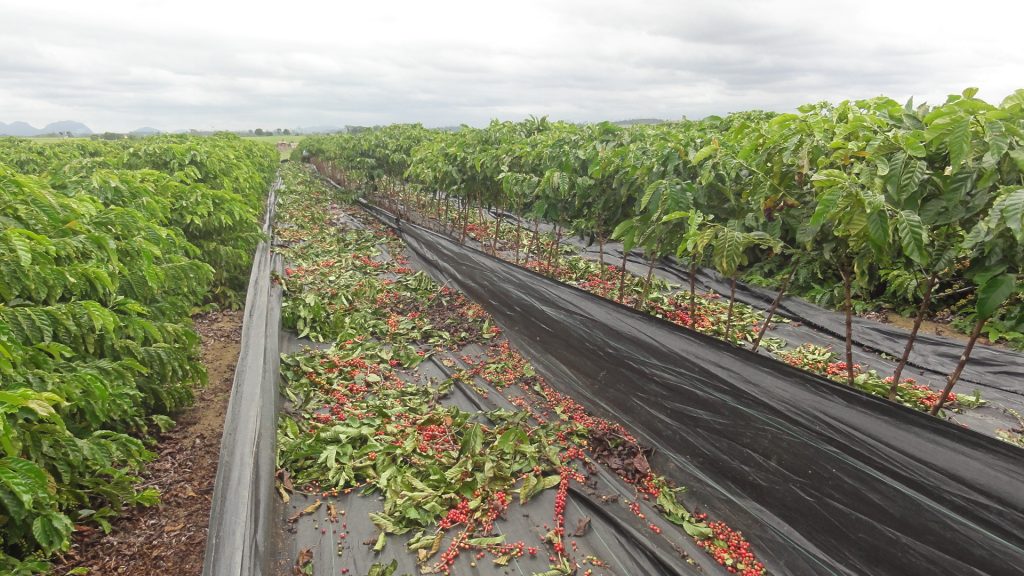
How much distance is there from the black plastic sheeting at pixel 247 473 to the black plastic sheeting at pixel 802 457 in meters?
2.66

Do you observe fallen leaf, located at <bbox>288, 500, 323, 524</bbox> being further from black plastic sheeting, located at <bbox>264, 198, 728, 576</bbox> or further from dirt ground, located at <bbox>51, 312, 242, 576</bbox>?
dirt ground, located at <bbox>51, 312, 242, 576</bbox>

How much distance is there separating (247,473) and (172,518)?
79 centimetres

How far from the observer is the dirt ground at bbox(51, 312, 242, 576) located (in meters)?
2.79

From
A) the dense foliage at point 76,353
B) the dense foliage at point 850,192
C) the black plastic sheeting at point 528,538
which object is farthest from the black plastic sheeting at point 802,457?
the dense foliage at point 76,353

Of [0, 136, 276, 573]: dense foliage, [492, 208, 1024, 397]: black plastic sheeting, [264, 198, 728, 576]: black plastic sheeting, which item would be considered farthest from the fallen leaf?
[492, 208, 1024, 397]: black plastic sheeting

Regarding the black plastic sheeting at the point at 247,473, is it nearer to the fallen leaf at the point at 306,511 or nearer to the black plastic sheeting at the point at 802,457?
the fallen leaf at the point at 306,511

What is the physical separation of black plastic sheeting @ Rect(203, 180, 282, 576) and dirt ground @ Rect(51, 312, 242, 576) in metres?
0.43

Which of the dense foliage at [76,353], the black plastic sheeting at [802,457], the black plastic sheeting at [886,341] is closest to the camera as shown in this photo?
the dense foliage at [76,353]

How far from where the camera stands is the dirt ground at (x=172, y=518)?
279 cm

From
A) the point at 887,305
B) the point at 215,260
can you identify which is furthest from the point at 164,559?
the point at 887,305

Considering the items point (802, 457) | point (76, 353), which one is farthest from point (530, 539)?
point (76, 353)

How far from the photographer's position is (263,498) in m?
2.94

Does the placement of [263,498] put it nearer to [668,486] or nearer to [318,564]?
[318,564]

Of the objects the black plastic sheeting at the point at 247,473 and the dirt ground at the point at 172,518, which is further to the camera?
the dirt ground at the point at 172,518
